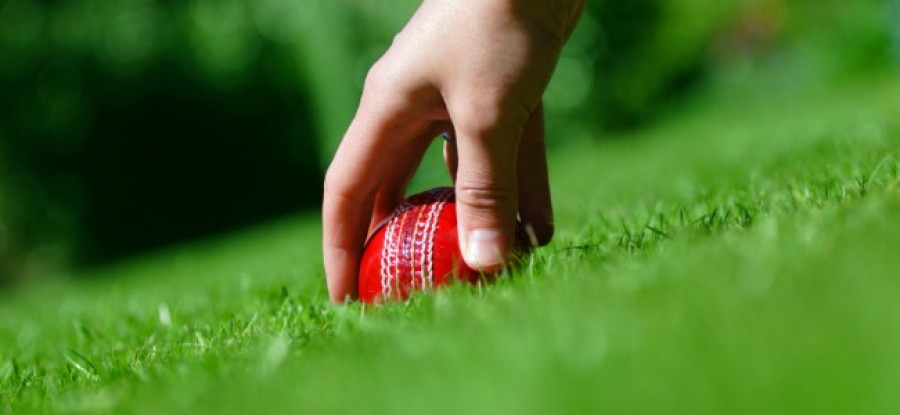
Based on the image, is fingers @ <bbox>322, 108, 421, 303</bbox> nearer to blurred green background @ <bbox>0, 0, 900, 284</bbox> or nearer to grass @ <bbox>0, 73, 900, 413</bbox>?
grass @ <bbox>0, 73, 900, 413</bbox>

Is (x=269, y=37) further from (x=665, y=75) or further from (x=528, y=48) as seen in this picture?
(x=528, y=48)

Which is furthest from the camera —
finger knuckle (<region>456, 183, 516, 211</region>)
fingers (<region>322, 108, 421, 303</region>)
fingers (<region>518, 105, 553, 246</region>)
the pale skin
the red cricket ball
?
fingers (<region>518, 105, 553, 246</region>)

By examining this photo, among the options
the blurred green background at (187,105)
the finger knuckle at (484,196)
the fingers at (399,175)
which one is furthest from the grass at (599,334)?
the blurred green background at (187,105)

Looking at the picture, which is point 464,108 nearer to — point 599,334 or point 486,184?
point 486,184

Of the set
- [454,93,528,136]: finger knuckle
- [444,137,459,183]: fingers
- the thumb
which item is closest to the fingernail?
the thumb

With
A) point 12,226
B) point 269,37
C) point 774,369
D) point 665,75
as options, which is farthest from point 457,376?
point 665,75

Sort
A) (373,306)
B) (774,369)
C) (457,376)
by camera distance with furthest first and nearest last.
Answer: (373,306), (457,376), (774,369)

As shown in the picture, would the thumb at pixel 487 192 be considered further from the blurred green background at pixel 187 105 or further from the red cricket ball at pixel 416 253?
the blurred green background at pixel 187 105

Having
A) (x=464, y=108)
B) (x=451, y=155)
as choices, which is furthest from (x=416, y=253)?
(x=464, y=108)

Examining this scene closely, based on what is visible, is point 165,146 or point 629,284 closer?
point 629,284
